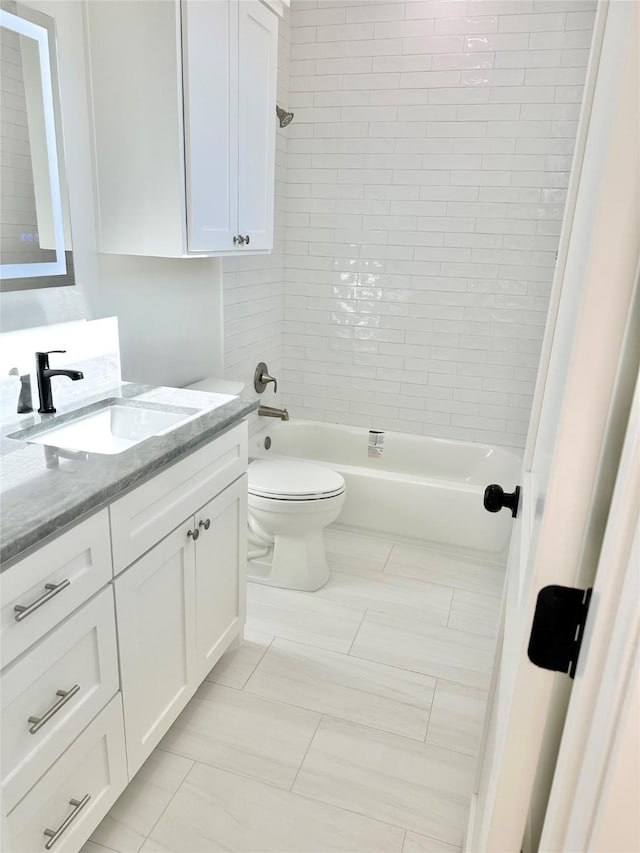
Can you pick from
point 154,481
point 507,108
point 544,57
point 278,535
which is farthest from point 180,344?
point 544,57

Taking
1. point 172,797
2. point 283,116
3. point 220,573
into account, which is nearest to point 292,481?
point 220,573

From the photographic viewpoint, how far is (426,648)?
220 centimetres

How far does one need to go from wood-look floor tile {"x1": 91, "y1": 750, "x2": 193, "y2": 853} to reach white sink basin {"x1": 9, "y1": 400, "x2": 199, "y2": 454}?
0.90m

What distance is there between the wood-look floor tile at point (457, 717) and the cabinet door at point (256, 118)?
1778 millimetres

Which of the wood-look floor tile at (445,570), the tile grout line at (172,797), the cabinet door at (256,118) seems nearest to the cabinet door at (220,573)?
the tile grout line at (172,797)

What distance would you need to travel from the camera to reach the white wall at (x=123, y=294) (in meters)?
1.69

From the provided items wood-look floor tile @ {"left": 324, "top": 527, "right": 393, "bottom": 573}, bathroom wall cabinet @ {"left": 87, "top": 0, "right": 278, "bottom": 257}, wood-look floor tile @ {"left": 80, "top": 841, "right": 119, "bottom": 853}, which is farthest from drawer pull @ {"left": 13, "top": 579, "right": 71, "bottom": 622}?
wood-look floor tile @ {"left": 324, "top": 527, "right": 393, "bottom": 573}

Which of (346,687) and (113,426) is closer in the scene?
(113,426)

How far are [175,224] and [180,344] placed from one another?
638 millimetres

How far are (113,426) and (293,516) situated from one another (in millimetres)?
875

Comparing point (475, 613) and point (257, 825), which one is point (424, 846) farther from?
point (475, 613)

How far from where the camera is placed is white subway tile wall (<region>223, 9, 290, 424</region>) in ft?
9.27

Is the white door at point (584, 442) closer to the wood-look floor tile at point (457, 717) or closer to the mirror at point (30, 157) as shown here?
the wood-look floor tile at point (457, 717)

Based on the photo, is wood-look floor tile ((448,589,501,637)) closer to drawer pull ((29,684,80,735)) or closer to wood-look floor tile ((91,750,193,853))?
wood-look floor tile ((91,750,193,853))
